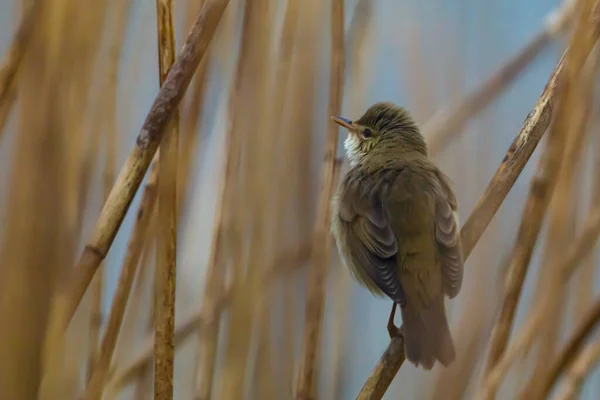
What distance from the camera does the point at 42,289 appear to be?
3.47 ft

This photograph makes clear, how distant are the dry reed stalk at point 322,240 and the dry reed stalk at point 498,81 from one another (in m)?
0.36

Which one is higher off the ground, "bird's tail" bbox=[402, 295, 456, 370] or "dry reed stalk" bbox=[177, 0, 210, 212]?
"dry reed stalk" bbox=[177, 0, 210, 212]

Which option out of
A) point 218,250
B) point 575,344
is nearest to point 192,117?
point 218,250

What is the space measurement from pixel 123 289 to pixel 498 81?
3.28 feet

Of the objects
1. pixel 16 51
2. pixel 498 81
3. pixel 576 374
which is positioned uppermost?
pixel 498 81

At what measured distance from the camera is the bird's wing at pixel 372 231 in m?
1.34

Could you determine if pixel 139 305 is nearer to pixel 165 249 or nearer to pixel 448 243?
pixel 165 249

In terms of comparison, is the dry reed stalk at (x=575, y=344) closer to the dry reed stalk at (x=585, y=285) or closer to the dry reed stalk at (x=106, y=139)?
the dry reed stalk at (x=585, y=285)

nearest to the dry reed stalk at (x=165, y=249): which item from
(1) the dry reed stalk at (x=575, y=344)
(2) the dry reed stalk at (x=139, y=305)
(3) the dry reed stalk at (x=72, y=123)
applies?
(3) the dry reed stalk at (x=72, y=123)

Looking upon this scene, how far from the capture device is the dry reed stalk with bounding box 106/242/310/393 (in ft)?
4.30

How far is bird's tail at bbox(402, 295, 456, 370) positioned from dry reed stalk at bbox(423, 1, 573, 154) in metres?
0.49

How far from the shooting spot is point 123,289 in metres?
1.14

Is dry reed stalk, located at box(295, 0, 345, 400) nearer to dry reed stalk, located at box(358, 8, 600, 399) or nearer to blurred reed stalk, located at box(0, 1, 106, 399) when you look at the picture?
dry reed stalk, located at box(358, 8, 600, 399)

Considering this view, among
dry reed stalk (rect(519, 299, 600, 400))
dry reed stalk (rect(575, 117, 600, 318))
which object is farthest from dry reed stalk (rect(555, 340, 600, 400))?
dry reed stalk (rect(575, 117, 600, 318))
